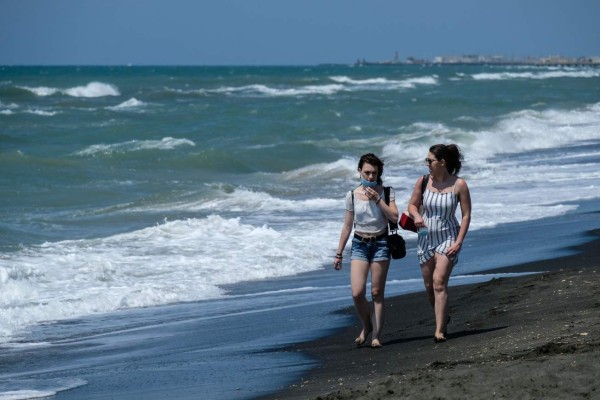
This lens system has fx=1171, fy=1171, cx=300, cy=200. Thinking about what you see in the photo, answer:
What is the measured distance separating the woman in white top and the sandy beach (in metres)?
0.39

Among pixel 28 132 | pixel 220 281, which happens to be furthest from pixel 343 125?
pixel 220 281

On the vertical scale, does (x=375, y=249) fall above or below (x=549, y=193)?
above

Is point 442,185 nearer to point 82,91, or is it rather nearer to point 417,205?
point 417,205

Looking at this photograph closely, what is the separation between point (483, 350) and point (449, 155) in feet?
4.72

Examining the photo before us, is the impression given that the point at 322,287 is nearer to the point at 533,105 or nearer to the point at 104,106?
the point at 533,105

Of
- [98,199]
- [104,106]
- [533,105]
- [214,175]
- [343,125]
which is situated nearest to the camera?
[98,199]

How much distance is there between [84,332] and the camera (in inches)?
391

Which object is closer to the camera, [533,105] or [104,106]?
[533,105]

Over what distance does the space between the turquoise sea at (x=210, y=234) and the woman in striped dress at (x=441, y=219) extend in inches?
41.9

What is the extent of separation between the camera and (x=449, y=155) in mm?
7977

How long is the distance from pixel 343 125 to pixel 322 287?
1311 inches

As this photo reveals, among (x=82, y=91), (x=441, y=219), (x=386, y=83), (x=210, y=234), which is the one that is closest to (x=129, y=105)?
(x=82, y=91)

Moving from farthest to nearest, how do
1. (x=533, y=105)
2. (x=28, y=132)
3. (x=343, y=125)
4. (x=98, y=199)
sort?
(x=533, y=105) → (x=343, y=125) → (x=28, y=132) → (x=98, y=199)

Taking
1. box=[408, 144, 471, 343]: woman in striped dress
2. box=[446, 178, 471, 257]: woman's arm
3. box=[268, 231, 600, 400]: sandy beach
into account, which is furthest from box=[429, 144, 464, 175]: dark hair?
box=[268, 231, 600, 400]: sandy beach
